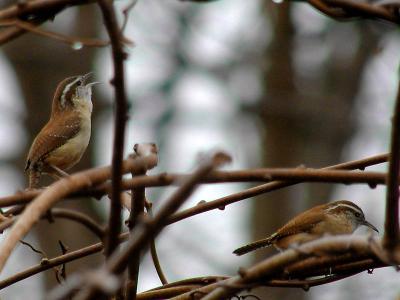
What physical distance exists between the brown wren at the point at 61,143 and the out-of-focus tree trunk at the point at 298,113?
6696mm

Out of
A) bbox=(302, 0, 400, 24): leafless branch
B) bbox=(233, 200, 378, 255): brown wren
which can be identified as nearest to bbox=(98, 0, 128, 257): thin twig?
bbox=(302, 0, 400, 24): leafless branch

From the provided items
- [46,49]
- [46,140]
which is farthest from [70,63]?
[46,140]

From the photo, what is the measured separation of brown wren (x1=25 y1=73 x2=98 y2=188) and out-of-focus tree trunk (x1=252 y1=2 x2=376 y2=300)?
22.0 feet

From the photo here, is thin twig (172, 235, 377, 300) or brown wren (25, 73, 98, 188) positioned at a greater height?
thin twig (172, 235, 377, 300)

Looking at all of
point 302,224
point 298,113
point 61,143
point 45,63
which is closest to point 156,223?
point 302,224

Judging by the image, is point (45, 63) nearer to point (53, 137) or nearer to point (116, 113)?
point (53, 137)

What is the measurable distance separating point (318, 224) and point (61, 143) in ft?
6.37

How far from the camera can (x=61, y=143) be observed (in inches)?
239

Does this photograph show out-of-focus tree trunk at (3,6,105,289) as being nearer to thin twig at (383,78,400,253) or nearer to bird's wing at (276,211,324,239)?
bird's wing at (276,211,324,239)

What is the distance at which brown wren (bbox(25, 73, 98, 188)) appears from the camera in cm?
599

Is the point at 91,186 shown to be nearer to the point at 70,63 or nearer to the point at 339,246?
the point at 339,246

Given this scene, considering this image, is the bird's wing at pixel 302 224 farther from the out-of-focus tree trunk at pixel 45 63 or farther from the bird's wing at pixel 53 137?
the out-of-focus tree trunk at pixel 45 63

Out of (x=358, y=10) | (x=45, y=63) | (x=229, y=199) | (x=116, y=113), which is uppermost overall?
(x=358, y=10)

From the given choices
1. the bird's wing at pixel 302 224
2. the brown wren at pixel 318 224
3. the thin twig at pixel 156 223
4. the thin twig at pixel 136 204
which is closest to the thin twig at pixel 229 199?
the thin twig at pixel 136 204
